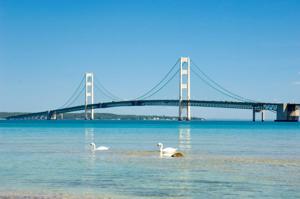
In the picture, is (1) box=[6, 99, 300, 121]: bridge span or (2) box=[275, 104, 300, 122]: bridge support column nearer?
(1) box=[6, 99, 300, 121]: bridge span

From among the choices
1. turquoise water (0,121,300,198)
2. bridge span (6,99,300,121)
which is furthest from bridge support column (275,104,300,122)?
turquoise water (0,121,300,198)

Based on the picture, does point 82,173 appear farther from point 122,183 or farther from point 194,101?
point 194,101

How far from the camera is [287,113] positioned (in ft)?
340

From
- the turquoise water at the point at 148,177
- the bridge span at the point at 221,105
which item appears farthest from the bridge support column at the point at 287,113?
the turquoise water at the point at 148,177

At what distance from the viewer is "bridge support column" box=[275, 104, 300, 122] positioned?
334ft

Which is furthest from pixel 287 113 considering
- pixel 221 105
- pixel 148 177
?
pixel 148 177

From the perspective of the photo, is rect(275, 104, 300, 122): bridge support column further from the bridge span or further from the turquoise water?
the turquoise water

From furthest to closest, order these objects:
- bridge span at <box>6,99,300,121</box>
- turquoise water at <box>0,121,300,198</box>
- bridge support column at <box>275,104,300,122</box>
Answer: bridge support column at <box>275,104,300,122</box> → bridge span at <box>6,99,300,121</box> → turquoise water at <box>0,121,300,198</box>

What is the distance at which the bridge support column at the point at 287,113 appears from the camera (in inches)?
4006

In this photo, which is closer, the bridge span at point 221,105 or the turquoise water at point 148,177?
the turquoise water at point 148,177

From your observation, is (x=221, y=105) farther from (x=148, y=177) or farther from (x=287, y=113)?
(x=148, y=177)

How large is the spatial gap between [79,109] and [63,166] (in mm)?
84027

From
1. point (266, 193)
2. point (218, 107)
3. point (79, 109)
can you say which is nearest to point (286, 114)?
point (218, 107)

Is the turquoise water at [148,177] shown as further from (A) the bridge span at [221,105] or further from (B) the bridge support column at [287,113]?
(B) the bridge support column at [287,113]
